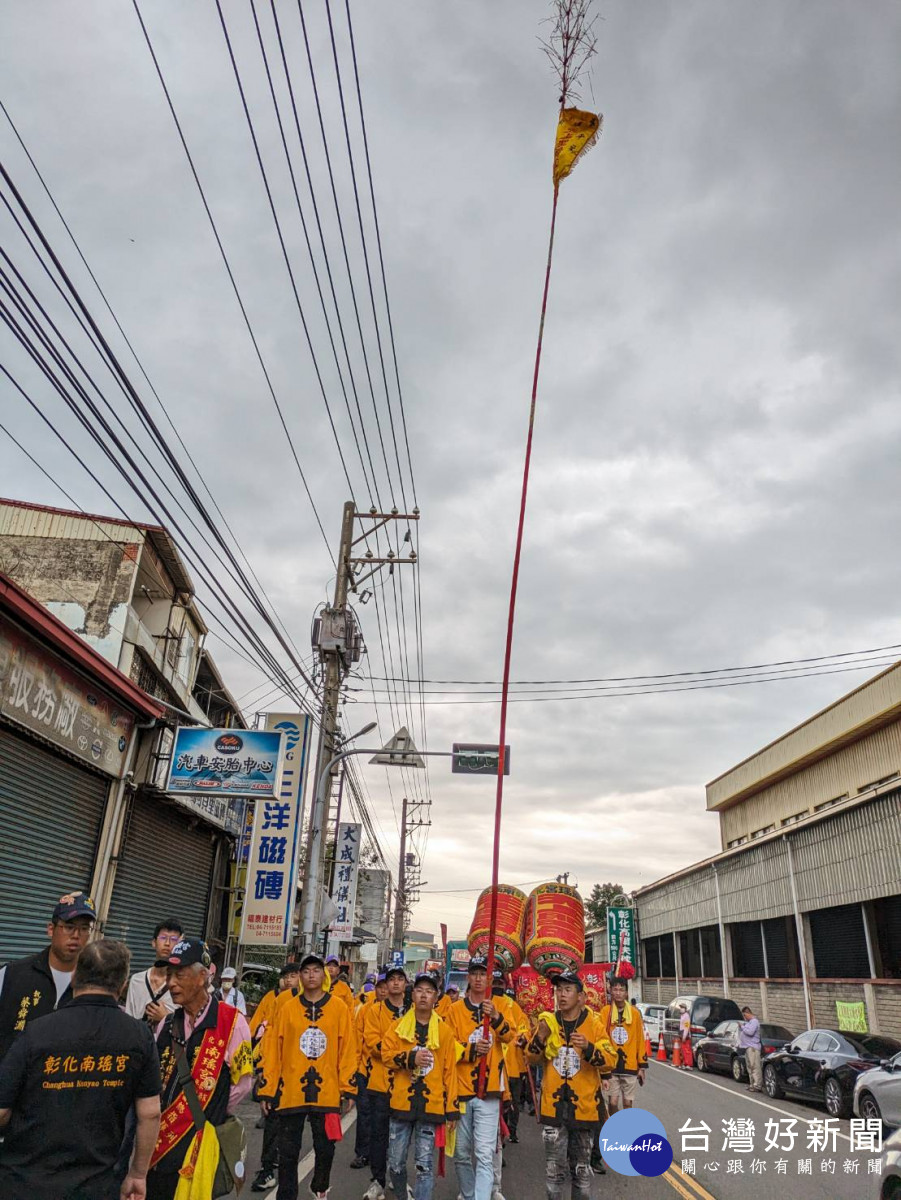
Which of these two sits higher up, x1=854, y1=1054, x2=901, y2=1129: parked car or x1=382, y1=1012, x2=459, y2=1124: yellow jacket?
x1=382, y1=1012, x2=459, y2=1124: yellow jacket

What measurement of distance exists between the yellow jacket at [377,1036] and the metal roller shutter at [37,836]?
5.60 m

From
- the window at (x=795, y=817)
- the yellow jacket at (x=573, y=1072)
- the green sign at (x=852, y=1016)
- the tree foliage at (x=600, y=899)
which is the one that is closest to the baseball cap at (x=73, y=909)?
the yellow jacket at (x=573, y=1072)

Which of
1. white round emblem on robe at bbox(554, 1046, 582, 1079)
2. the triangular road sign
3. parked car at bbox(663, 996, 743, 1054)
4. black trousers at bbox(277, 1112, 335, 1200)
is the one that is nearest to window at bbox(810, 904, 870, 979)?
parked car at bbox(663, 996, 743, 1054)

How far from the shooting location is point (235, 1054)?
4602mm

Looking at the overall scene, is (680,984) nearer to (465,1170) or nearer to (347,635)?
(347,635)

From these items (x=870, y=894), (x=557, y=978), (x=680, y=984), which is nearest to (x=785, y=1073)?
(x=870, y=894)

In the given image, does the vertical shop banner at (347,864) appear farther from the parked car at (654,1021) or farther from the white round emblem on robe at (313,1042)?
the white round emblem on robe at (313,1042)

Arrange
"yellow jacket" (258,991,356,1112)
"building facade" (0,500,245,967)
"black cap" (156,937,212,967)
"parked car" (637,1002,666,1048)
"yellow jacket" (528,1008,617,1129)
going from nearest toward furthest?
"black cap" (156,937,212,967), "yellow jacket" (258,991,356,1112), "yellow jacket" (528,1008,617,1129), "building facade" (0,500,245,967), "parked car" (637,1002,666,1048)

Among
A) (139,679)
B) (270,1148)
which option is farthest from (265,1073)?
(139,679)

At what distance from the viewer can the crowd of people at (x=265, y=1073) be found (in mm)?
3270

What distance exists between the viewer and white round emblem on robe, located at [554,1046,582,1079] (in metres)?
6.50

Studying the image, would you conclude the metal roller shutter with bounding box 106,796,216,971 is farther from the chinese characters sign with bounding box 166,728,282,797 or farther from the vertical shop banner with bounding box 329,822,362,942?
the vertical shop banner with bounding box 329,822,362,942

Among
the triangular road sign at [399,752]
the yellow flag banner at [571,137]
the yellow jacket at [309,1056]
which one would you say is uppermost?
the yellow flag banner at [571,137]

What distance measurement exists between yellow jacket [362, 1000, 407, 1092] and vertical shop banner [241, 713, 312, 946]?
7.39 meters
